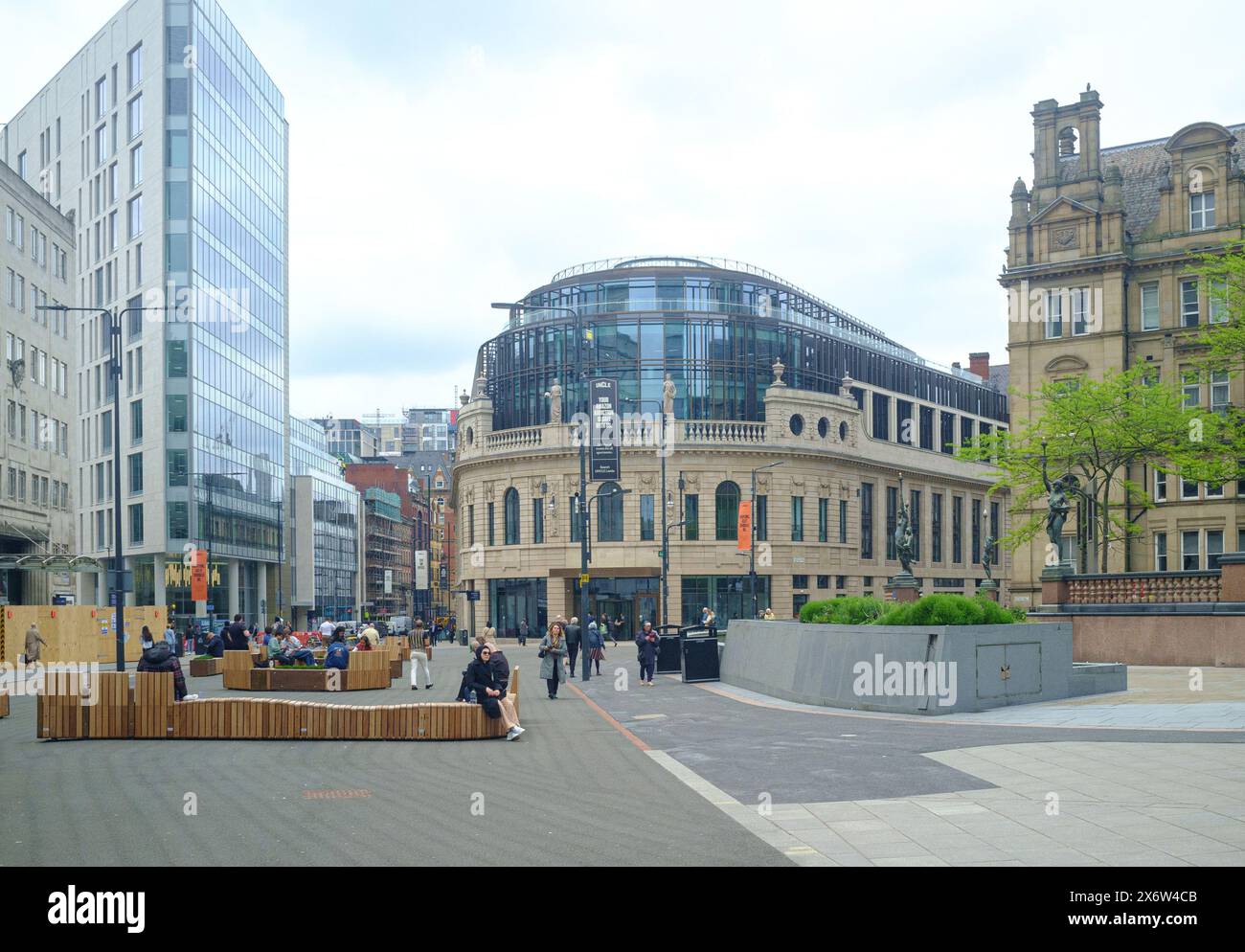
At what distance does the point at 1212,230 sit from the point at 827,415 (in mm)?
29290

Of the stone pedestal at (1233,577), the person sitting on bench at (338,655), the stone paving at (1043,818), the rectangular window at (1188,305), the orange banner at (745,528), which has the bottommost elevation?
the person sitting on bench at (338,655)

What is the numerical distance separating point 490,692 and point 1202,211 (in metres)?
47.0

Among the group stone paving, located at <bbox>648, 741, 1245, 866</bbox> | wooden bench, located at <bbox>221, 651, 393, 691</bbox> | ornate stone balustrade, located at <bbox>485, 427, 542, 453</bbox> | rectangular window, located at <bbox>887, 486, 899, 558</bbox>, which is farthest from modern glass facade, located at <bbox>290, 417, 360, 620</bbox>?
stone paving, located at <bbox>648, 741, 1245, 866</bbox>

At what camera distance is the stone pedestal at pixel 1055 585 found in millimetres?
34281

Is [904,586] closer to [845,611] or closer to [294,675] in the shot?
[845,611]

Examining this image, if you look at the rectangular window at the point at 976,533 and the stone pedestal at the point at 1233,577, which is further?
the rectangular window at the point at 976,533

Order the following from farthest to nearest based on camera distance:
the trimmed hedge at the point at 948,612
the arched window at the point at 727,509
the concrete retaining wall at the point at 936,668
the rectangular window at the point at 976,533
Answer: the rectangular window at the point at 976,533, the arched window at the point at 727,509, the trimmed hedge at the point at 948,612, the concrete retaining wall at the point at 936,668

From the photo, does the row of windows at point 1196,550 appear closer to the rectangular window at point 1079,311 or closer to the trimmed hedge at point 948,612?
the rectangular window at point 1079,311

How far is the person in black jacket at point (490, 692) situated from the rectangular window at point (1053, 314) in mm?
44244

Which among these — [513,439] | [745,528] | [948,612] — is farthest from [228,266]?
[948,612]

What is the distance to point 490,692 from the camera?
1823cm

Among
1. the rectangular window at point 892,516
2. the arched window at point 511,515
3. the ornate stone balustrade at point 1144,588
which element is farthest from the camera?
the rectangular window at point 892,516

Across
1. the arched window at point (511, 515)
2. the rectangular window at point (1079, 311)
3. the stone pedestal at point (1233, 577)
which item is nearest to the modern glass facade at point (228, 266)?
the arched window at point (511, 515)
